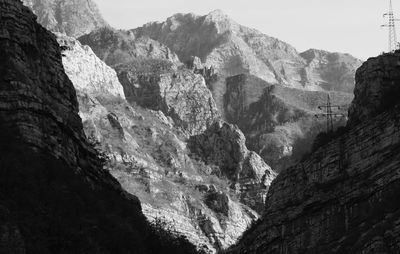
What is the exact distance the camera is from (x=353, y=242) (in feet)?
261

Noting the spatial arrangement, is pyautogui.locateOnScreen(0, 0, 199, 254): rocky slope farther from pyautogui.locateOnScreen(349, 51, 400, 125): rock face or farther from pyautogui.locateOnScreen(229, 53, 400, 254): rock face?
pyautogui.locateOnScreen(349, 51, 400, 125): rock face

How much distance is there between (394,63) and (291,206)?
44.0 ft

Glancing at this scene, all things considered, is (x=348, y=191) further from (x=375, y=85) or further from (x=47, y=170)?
(x=47, y=170)

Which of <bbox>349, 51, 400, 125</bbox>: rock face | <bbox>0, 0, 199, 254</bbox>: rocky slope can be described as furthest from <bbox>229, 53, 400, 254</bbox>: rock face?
<bbox>0, 0, 199, 254</bbox>: rocky slope

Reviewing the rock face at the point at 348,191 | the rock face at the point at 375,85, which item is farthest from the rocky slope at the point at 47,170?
the rock face at the point at 375,85

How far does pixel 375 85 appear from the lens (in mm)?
100125

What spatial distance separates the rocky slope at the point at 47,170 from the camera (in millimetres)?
67312

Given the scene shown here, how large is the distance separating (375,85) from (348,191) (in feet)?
41.9

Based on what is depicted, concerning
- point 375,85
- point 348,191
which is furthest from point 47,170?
point 375,85

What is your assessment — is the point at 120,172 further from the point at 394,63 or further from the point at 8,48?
the point at 8,48

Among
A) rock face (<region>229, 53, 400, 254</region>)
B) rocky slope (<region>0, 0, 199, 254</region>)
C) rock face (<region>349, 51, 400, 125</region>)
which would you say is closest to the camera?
rocky slope (<region>0, 0, 199, 254</region>)

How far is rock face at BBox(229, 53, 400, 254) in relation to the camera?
82562mm

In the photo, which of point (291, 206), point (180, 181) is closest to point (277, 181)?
point (291, 206)

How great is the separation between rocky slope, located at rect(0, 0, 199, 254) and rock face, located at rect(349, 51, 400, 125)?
18.2 m
